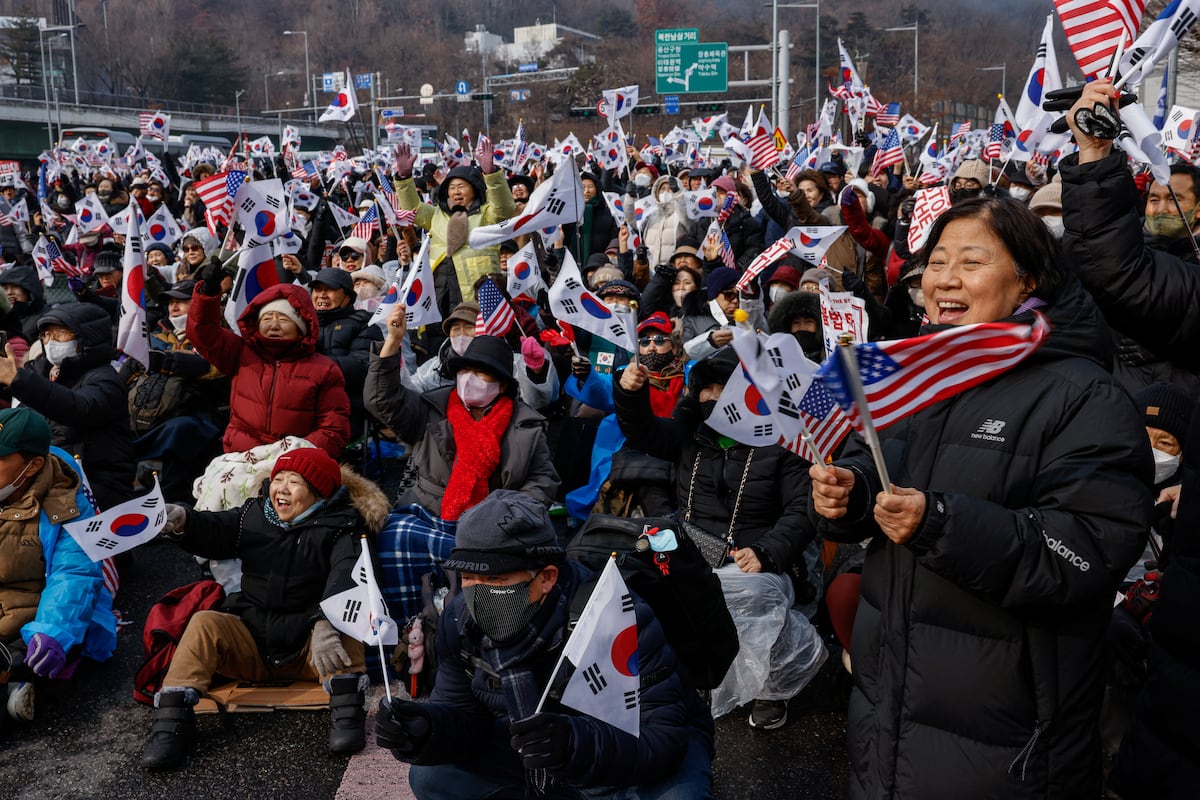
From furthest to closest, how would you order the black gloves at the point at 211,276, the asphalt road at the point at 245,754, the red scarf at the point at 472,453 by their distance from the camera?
the black gloves at the point at 211,276, the red scarf at the point at 472,453, the asphalt road at the point at 245,754

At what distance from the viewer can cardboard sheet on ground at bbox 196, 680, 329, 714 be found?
436cm

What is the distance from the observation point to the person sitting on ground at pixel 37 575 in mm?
4441

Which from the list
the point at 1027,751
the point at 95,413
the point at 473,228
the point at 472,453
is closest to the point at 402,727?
the point at 1027,751

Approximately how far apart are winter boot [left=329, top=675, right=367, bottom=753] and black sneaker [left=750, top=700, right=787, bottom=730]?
1.48m

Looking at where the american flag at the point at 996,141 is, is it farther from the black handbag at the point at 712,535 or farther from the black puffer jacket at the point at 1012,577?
the black puffer jacket at the point at 1012,577

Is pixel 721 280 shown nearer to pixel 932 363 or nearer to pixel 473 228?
pixel 473 228

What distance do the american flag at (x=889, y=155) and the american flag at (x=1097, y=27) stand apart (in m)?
9.28

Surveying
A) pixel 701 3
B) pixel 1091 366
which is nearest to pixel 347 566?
pixel 1091 366

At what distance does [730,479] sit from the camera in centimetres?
475

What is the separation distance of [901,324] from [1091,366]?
432 centimetres

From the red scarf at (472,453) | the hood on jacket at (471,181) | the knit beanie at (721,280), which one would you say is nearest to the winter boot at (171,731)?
the red scarf at (472,453)

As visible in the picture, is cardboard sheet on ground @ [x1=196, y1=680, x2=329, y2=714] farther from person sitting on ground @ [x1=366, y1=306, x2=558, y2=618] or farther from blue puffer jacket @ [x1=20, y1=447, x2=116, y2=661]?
person sitting on ground @ [x1=366, y1=306, x2=558, y2=618]

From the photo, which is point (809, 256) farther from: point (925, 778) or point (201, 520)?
point (925, 778)

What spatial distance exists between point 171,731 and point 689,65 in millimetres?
33923
